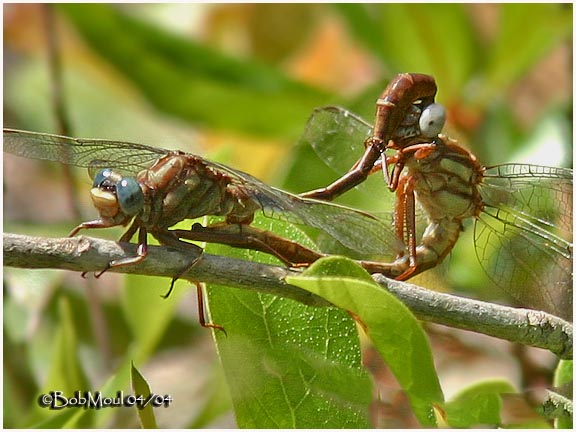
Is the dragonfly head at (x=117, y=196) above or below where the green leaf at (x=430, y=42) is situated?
below

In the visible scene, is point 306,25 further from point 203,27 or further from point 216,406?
point 216,406

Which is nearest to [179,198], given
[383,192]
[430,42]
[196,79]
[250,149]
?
[383,192]

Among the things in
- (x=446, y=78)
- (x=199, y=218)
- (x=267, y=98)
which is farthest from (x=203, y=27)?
(x=199, y=218)

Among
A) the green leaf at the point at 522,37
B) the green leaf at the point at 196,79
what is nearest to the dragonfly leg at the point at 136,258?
the green leaf at the point at 196,79

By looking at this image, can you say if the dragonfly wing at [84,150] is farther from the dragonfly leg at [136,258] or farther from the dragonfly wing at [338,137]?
→ the dragonfly wing at [338,137]

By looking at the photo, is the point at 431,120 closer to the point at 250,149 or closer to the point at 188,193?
the point at 188,193

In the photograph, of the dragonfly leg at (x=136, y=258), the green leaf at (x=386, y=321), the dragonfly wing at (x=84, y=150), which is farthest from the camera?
the dragonfly wing at (x=84, y=150)
